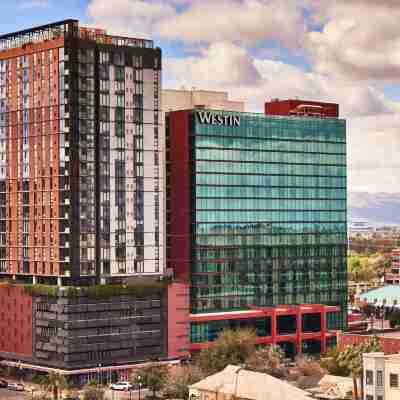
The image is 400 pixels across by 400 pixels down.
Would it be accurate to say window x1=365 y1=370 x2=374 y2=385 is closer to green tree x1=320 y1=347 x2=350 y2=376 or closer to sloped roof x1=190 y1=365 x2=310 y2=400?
sloped roof x1=190 y1=365 x2=310 y2=400

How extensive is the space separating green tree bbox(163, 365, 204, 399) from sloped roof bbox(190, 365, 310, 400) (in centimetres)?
969

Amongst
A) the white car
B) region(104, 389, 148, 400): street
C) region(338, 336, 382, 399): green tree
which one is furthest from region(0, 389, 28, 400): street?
region(338, 336, 382, 399): green tree

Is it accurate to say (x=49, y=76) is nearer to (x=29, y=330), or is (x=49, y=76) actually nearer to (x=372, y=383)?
(x=29, y=330)

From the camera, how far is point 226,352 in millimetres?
194250

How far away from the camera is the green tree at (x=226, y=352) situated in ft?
624

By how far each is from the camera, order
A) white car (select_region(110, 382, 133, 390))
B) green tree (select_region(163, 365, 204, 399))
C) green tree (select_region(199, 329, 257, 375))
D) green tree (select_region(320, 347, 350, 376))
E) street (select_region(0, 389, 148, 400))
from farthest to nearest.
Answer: green tree (select_region(199, 329, 257, 375)) → white car (select_region(110, 382, 133, 390)) → green tree (select_region(320, 347, 350, 376)) → street (select_region(0, 389, 148, 400)) → green tree (select_region(163, 365, 204, 399))

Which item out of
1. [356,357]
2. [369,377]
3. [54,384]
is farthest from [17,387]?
[369,377]

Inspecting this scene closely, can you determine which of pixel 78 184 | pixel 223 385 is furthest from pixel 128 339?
pixel 223 385

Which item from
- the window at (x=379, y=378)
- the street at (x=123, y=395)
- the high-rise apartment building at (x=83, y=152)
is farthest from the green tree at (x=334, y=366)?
the high-rise apartment building at (x=83, y=152)

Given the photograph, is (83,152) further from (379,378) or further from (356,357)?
(379,378)

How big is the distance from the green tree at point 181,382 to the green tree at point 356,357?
2017 centimetres

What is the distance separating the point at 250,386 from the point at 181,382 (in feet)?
69.0

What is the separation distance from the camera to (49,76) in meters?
197

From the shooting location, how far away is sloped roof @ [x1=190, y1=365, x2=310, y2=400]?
152 m
